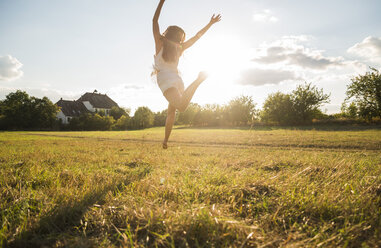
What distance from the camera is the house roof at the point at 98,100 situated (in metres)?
65.2

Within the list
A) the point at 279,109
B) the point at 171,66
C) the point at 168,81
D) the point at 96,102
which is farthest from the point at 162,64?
the point at 96,102

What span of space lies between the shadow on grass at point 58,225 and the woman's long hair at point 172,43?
11.2 feet

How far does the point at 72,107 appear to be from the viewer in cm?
6084

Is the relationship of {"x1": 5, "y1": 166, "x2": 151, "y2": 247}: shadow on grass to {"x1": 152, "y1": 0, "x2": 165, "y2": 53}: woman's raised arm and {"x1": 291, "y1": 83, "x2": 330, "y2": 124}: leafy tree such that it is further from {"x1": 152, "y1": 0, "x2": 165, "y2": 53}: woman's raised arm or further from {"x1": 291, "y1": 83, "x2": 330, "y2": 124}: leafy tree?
{"x1": 291, "y1": 83, "x2": 330, "y2": 124}: leafy tree

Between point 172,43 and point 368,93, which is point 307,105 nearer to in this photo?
point 368,93

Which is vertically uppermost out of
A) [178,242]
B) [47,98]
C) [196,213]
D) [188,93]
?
[47,98]

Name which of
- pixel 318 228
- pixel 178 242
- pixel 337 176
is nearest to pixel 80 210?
pixel 178 242

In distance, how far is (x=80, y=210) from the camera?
1.69 meters

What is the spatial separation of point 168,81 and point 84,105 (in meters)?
68.7

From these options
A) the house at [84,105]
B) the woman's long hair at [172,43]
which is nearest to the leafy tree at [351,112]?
the woman's long hair at [172,43]

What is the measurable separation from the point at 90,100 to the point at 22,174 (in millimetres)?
69688

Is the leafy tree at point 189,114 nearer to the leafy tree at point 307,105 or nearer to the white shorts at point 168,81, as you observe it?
the leafy tree at point 307,105

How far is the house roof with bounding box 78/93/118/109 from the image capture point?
214ft

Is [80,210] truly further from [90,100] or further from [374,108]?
[90,100]
